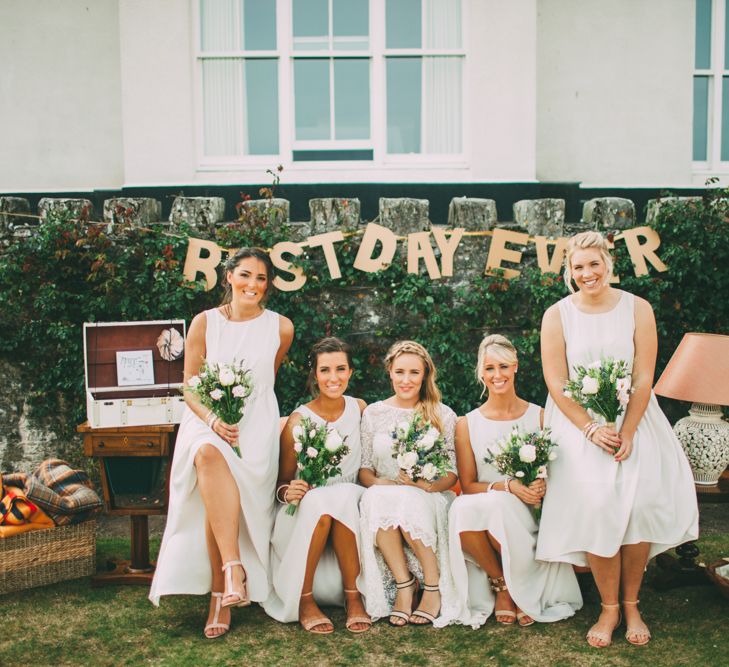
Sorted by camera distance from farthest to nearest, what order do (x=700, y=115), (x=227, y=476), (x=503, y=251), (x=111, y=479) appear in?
(x=700, y=115)
(x=503, y=251)
(x=111, y=479)
(x=227, y=476)

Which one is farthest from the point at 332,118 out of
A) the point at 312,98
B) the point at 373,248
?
the point at 373,248

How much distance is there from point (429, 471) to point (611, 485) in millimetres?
876

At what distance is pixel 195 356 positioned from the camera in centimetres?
439

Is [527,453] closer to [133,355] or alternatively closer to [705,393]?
[705,393]

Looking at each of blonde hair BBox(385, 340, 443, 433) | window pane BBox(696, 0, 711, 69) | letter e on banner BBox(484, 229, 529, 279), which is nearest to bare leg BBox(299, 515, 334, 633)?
blonde hair BBox(385, 340, 443, 433)

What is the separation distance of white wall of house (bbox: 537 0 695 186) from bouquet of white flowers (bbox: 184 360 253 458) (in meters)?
4.61

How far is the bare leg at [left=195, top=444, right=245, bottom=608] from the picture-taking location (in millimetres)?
3908

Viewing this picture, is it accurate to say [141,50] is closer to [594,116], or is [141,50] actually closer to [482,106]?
[482,106]

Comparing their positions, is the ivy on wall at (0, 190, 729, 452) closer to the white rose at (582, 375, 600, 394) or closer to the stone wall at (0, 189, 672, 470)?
the stone wall at (0, 189, 672, 470)

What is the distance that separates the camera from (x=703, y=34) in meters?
7.71

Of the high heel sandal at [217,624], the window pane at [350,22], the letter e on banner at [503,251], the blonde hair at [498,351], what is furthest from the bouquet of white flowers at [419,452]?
the window pane at [350,22]

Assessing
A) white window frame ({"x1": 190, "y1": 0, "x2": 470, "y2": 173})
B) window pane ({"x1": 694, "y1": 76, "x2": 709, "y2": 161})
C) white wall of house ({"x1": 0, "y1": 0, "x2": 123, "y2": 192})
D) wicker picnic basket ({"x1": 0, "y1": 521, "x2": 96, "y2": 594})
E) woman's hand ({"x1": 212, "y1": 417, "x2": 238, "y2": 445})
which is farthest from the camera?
window pane ({"x1": 694, "y1": 76, "x2": 709, "y2": 161})

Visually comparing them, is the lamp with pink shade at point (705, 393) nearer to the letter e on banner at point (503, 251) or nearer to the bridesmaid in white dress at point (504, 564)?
the bridesmaid in white dress at point (504, 564)

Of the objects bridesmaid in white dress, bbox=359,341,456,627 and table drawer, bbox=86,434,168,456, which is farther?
table drawer, bbox=86,434,168,456
